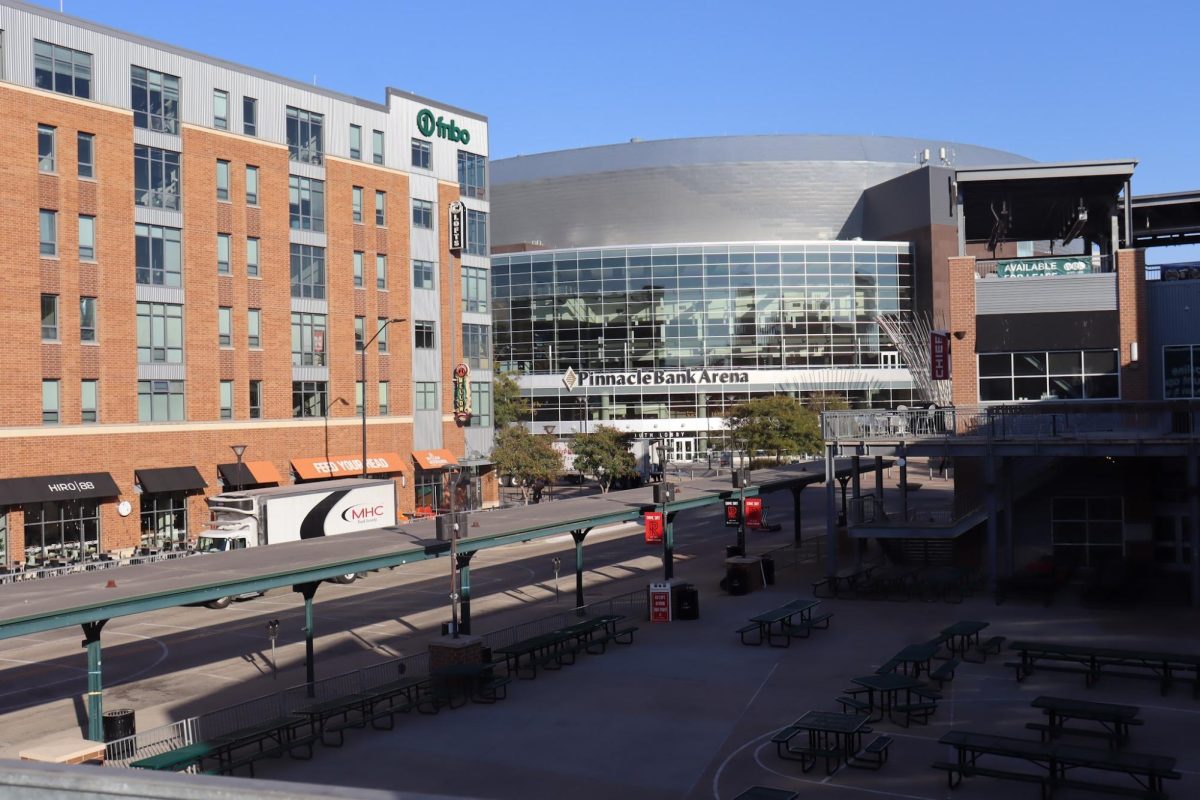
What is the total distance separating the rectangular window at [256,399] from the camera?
57.0 metres

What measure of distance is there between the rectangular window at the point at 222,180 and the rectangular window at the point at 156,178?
2440mm

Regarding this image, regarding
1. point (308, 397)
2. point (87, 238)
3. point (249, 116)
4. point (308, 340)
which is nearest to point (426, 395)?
point (308, 397)

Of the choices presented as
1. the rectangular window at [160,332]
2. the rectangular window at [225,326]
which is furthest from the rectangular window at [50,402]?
the rectangular window at [225,326]

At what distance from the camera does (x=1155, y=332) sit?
40469mm

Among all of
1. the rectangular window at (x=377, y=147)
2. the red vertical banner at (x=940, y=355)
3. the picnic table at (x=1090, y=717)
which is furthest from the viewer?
the rectangular window at (x=377, y=147)

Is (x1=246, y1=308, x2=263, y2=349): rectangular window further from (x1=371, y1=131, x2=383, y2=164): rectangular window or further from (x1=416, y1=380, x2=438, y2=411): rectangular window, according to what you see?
(x1=371, y1=131, x2=383, y2=164): rectangular window

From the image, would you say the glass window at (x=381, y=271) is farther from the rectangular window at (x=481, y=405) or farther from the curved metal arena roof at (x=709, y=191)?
the curved metal arena roof at (x=709, y=191)

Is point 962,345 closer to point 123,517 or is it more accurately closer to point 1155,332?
point 1155,332

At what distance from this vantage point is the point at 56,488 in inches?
1842

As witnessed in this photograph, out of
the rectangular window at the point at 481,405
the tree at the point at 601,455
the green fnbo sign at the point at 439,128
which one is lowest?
the tree at the point at 601,455

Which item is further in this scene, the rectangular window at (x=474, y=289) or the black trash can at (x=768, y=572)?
the rectangular window at (x=474, y=289)

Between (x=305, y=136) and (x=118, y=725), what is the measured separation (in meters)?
45.3

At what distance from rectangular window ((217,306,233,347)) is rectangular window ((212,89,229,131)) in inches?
358

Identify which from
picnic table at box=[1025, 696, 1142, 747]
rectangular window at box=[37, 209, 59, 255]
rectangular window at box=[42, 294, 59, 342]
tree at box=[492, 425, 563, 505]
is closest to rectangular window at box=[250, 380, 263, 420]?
rectangular window at box=[42, 294, 59, 342]
